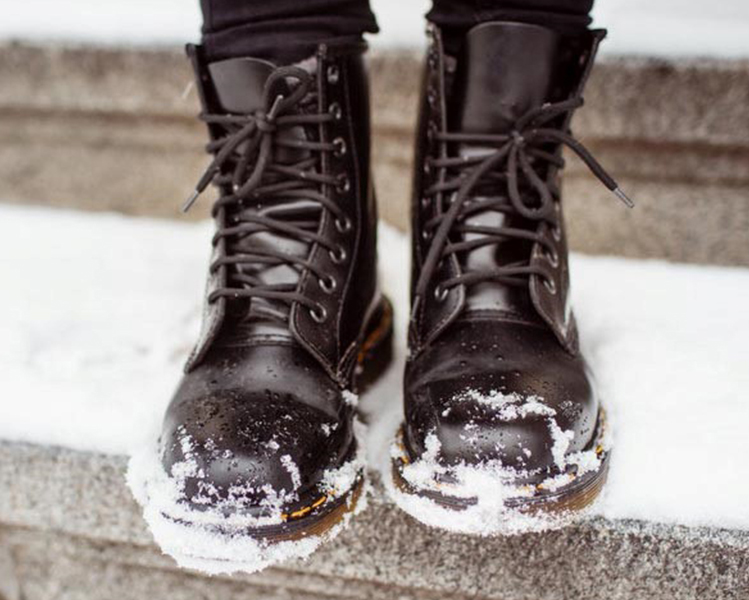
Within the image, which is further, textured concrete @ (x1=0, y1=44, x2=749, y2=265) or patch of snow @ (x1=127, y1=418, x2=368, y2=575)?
textured concrete @ (x1=0, y1=44, x2=749, y2=265)

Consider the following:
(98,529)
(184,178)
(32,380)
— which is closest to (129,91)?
(184,178)

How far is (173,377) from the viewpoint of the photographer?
847 millimetres

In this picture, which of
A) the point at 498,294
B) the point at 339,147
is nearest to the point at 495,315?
the point at 498,294

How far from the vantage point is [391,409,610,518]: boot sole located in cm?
58

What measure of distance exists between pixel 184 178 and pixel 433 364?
0.78 metres

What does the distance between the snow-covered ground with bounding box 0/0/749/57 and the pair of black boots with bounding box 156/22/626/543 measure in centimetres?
41

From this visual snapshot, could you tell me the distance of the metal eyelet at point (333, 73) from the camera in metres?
0.72

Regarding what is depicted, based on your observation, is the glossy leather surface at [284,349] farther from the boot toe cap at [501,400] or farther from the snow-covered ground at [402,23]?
the snow-covered ground at [402,23]

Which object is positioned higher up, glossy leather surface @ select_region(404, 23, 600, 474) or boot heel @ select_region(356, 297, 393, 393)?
glossy leather surface @ select_region(404, 23, 600, 474)

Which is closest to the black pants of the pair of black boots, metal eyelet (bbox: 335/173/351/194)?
the pair of black boots

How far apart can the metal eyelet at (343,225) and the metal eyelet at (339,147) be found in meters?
0.06

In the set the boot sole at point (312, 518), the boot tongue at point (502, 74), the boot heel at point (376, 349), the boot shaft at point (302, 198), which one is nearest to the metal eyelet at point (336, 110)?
the boot shaft at point (302, 198)

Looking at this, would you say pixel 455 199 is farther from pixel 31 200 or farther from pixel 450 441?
pixel 31 200

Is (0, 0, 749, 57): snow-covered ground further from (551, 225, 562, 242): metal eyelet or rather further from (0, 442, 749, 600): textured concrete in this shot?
(0, 442, 749, 600): textured concrete
